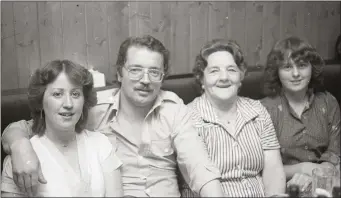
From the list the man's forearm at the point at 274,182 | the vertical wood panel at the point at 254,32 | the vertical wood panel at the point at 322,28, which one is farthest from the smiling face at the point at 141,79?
the vertical wood panel at the point at 322,28

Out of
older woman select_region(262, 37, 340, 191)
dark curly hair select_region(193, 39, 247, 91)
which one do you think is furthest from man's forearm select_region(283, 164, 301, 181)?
dark curly hair select_region(193, 39, 247, 91)

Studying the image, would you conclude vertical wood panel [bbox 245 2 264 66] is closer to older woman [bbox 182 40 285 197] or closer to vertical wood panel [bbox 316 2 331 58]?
vertical wood panel [bbox 316 2 331 58]

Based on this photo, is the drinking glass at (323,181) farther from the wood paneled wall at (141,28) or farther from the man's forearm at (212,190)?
the wood paneled wall at (141,28)

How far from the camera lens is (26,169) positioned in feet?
3.88

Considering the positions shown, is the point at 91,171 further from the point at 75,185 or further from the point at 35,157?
the point at 35,157

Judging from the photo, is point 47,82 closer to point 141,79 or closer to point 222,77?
point 141,79

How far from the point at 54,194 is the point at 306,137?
1042 mm

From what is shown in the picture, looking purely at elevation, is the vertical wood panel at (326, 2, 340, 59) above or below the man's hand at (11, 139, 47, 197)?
above

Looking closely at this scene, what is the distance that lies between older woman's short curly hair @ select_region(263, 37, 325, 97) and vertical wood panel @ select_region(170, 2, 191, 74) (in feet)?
1.29

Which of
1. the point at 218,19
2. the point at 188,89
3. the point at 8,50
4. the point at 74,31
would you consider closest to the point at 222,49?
the point at 188,89

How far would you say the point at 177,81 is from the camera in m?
1.83

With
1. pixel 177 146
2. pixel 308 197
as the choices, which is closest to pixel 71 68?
pixel 177 146

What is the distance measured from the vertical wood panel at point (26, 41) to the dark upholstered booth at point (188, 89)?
16cm

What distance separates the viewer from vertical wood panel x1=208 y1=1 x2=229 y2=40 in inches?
79.8
